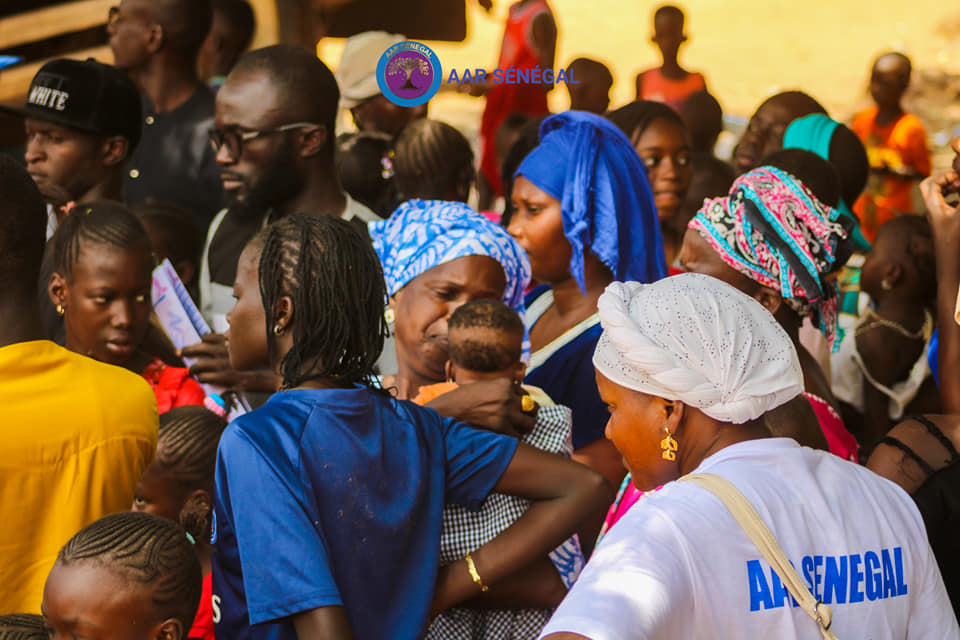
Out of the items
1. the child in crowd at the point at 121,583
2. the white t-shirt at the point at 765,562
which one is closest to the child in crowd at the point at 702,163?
the white t-shirt at the point at 765,562

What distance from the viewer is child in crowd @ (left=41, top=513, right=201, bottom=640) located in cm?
232

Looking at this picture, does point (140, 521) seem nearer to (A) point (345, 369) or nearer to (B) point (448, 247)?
(A) point (345, 369)

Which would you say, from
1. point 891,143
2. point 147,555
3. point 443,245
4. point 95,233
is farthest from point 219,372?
point 891,143

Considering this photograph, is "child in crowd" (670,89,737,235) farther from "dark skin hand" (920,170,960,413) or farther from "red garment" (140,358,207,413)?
"red garment" (140,358,207,413)

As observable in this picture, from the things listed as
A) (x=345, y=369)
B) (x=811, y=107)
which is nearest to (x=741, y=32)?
(x=811, y=107)

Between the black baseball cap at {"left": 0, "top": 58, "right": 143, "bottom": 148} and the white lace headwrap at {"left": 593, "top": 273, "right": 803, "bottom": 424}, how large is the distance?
126 inches

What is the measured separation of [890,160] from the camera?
848 cm

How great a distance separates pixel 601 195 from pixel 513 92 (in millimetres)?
4123

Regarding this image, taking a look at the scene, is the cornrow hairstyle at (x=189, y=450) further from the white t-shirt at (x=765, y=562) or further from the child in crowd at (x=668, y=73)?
the child in crowd at (x=668, y=73)

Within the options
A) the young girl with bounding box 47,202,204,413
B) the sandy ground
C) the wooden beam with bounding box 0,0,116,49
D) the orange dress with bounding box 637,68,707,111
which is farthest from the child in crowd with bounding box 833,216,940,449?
the sandy ground

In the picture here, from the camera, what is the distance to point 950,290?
3.42m

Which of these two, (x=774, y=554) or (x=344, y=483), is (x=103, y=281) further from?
(x=774, y=554)

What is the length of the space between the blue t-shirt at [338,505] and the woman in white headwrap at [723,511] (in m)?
0.47

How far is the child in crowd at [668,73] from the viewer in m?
8.62
